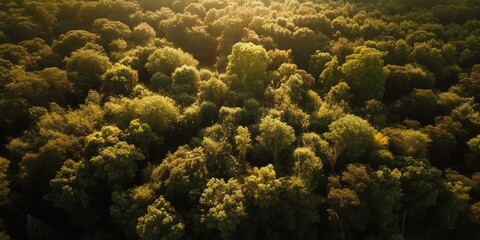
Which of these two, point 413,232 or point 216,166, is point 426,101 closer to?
point 413,232

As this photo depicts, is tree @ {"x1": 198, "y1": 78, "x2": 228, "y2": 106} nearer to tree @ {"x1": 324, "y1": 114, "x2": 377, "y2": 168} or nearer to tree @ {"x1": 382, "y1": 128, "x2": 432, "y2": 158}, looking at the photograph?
tree @ {"x1": 324, "y1": 114, "x2": 377, "y2": 168}

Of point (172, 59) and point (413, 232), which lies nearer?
point (413, 232)

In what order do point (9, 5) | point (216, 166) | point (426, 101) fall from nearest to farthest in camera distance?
point (216, 166), point (426, 101), point (9, 5)

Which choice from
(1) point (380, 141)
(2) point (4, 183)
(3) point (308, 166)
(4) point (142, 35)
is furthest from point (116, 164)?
(1) point (380, 141)

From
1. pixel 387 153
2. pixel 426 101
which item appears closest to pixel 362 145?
pixel 387 153

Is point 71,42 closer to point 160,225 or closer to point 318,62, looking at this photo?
point 160,225

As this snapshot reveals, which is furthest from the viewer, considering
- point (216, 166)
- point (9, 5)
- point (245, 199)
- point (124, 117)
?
point (9, 5)

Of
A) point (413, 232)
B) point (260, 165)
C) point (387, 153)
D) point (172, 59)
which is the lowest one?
point (413, 232)

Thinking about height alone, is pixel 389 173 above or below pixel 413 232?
above
